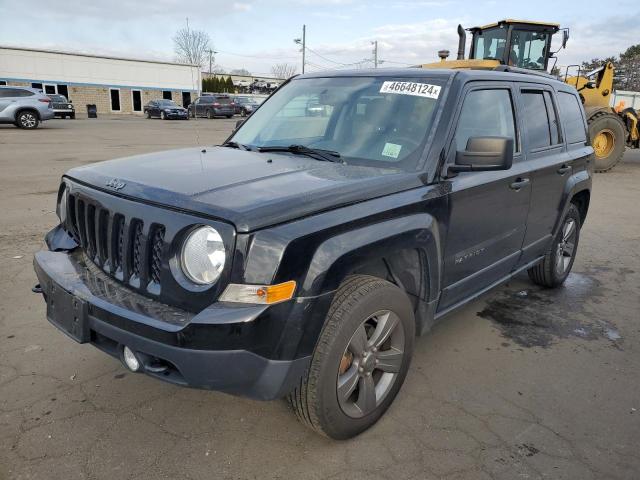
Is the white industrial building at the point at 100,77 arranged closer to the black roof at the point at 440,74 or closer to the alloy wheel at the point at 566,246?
the black roof at the point at 440,74

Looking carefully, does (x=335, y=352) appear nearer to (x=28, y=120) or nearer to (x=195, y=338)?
(x=195, y=338)

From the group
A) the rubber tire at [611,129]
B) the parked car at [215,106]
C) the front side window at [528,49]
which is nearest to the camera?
the front side window at [528,49]

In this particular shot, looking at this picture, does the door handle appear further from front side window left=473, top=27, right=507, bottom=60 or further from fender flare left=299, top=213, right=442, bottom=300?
front side window left=473, top=27, right=507, bottom=60

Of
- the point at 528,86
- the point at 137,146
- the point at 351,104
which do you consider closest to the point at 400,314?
the point at 351,104

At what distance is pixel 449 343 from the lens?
3.74 meters

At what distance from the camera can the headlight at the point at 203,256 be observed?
6.97 feet

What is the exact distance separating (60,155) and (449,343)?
12.7 metres

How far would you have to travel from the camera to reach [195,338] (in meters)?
2.04

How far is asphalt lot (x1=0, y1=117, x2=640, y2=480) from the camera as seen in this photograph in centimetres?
245

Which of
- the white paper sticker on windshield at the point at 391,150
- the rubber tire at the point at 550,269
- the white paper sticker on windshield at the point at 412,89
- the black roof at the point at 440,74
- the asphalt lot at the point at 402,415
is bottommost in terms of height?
the asphalt lot at the point at 402,415

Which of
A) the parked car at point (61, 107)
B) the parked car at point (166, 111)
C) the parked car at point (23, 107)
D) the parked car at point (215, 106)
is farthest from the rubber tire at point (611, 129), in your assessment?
the parked car at point (61, 107)

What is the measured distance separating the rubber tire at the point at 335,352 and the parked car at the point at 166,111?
3582 cm

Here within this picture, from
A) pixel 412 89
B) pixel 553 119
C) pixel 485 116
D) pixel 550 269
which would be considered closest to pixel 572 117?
pixel 553 119

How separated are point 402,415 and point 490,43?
12099 mm
